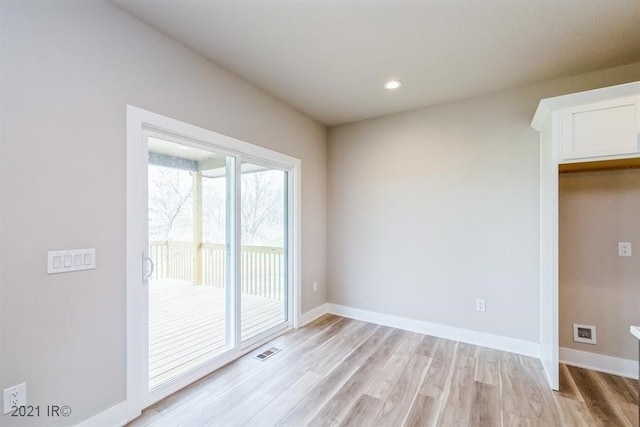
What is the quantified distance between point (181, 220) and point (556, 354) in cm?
315

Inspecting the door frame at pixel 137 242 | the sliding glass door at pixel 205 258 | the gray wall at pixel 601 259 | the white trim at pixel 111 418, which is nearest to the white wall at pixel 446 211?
the gray wall at pixel 601 259

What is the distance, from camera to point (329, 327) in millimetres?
3344

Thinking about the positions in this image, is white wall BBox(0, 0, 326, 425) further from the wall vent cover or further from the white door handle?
the wall vent cover

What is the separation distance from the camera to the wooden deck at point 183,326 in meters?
2.09

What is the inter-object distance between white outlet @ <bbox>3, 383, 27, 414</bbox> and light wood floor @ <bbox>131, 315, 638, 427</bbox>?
0.64 meters

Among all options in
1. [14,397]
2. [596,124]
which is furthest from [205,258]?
[596,124]

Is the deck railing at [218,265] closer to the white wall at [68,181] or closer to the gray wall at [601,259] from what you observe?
the white wall at [68,181]

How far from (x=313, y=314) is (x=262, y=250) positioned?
120 centimetres

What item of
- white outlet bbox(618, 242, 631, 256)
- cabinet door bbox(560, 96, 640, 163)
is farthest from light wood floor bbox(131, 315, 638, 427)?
cabinet door bbox(560, 96, 640, 163)

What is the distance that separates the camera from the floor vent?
8.52 feet

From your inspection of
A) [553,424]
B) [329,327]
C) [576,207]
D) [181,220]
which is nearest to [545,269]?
[576,207]

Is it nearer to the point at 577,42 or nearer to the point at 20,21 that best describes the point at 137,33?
the point at 20,21

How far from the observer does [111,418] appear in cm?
167

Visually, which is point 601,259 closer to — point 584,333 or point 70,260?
point 584,333
